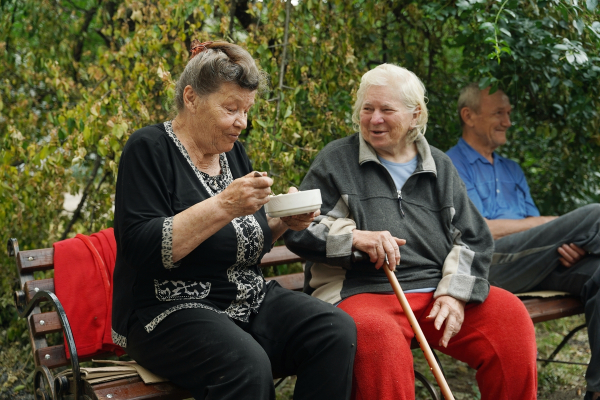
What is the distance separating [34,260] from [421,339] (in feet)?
5.31

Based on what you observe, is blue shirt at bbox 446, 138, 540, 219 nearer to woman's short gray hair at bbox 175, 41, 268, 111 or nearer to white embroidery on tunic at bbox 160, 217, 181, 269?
woman's short gray hair at bbox 175, 41, 268, 111

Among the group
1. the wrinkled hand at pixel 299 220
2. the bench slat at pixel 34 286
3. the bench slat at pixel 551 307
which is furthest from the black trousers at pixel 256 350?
the bench slat at pixel 551 307

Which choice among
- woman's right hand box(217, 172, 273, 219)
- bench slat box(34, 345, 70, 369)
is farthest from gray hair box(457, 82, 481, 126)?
bench slat box(34, 345, 70, 369)

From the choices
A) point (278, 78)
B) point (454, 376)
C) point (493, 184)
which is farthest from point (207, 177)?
point (454, 376)

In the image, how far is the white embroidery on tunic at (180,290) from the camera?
2.13 metres

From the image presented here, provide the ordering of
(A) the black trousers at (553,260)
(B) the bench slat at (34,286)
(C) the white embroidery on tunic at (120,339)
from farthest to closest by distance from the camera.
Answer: (A) the black trousers at (553,260), (B) the bench slat at (34,286), (C) the white embroidery on tunic at (120,339)

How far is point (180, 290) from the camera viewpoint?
2.15m

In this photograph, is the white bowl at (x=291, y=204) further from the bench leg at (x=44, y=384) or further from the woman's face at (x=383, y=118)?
the bench leg at (x=44, y=384)

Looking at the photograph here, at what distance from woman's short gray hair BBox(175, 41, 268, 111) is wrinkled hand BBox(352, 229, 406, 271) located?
0.74 metres

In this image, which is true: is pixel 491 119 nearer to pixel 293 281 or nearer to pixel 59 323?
pixel 293 281

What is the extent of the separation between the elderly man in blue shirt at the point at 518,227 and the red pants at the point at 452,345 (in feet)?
1.95

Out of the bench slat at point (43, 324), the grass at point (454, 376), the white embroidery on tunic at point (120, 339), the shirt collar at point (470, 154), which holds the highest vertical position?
the shirt collar at point (470, 154)

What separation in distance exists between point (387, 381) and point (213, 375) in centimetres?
64

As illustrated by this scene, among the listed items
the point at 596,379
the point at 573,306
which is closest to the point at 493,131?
the point at 573,306
